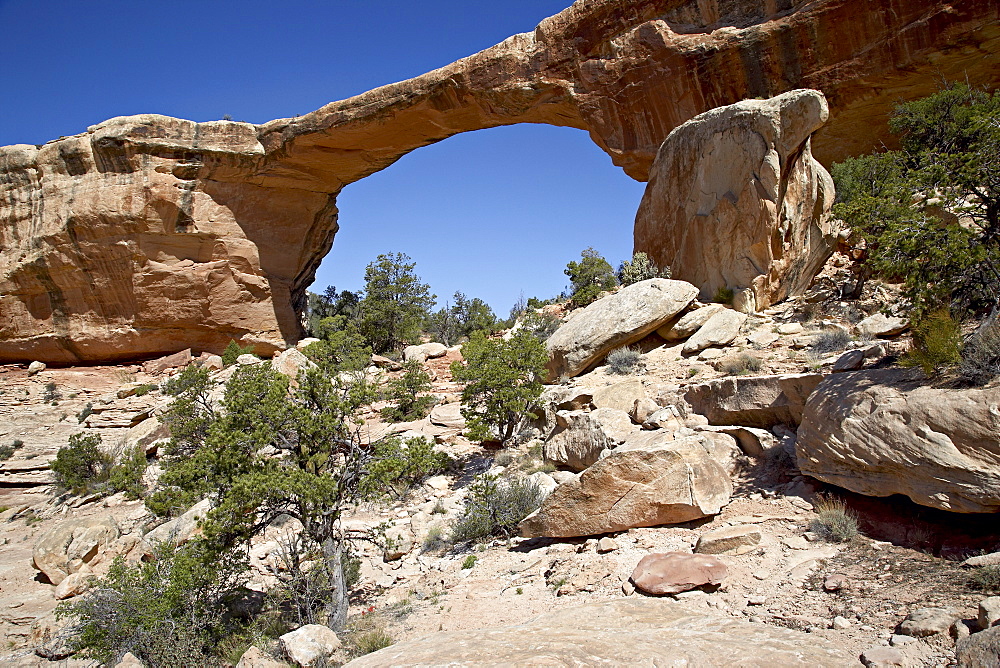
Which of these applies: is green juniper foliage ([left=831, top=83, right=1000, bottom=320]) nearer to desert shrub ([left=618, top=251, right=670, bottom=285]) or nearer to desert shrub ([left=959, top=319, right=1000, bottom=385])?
desert shrub ([left=959, top=319, right=1000, bottom=385])

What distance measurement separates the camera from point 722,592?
4531 mm

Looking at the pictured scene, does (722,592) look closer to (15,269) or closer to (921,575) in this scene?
(921,575)

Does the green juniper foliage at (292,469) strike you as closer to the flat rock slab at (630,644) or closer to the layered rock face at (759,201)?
the flat rock slab at (630,644)

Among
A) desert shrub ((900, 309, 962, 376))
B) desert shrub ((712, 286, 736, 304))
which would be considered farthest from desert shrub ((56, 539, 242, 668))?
desert shrub ((712, 286, 736, 304))

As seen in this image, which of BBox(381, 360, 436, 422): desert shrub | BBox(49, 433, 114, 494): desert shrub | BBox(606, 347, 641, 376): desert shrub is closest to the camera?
BBox(381, 360, 436, 422): desert shrub

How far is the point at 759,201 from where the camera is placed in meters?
11.7

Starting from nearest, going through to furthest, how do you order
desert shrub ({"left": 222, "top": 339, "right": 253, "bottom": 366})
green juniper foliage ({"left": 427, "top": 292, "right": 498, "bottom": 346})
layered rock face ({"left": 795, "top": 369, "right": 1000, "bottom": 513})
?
layered rock face ({"left": 795, "top": 369, "right": 1000, "bottom": 513}) → desert shrub ({"left": 222, "top": 339, "right": 253, "bottom": 366}) → green juniper foliage ({"left": 427, "top": 292, "right": 498, "bottom": 346})

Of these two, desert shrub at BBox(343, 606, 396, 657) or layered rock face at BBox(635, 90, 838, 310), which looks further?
layered rock face at BBox(635, 90, 838, 310)

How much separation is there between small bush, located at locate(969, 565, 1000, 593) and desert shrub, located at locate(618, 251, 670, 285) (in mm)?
10178

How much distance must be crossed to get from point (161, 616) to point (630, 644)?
5135mm

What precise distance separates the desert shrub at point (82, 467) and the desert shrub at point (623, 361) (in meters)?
11.8

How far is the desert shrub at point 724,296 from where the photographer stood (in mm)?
12102

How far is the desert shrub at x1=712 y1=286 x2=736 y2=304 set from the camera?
476 inches

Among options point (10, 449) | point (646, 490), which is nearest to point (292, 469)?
point (646, 490)
